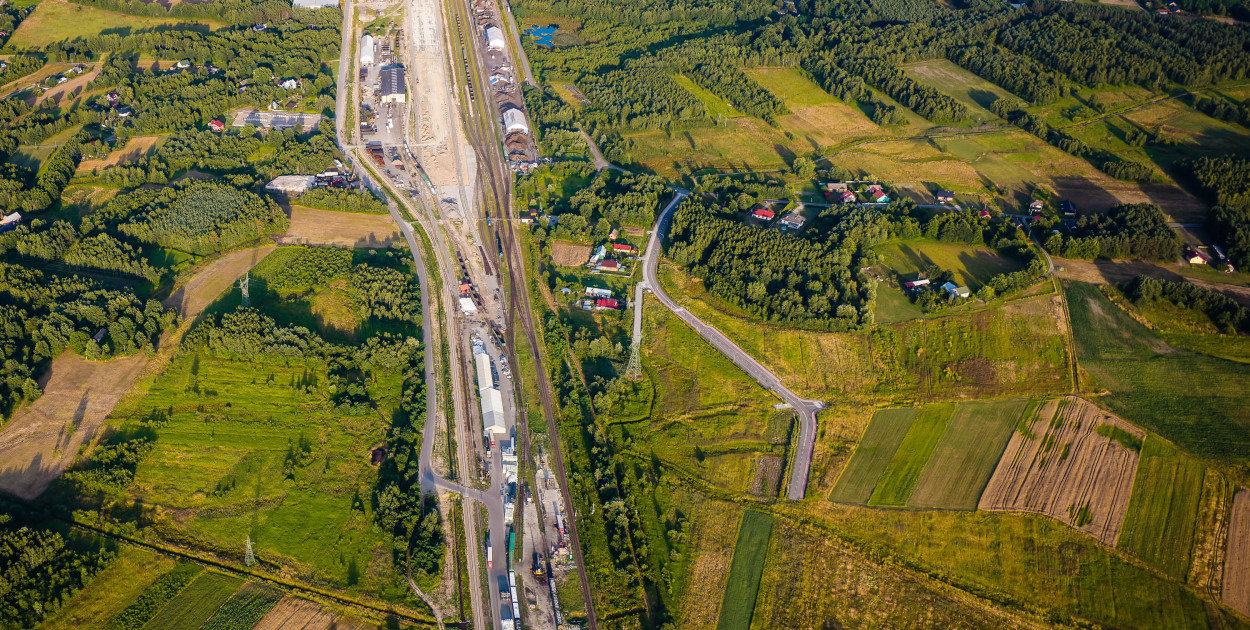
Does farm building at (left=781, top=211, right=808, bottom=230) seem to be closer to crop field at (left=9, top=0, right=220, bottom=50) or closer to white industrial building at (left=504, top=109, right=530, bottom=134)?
white industrial building at (left=504, top=109, right=530, bottom=134)

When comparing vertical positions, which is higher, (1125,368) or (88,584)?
(88,584)

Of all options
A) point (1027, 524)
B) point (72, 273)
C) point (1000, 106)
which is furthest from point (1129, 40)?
point (72, 273)

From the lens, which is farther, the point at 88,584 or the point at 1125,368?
the point at 1125,368

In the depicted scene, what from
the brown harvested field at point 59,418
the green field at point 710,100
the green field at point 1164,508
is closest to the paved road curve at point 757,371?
the green field at point 1164,508

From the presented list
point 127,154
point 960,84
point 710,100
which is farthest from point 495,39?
point 960,84

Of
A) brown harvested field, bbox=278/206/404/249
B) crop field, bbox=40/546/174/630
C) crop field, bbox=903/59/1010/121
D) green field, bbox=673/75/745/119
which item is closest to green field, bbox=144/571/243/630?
crop field, bbox=40/546/174/630

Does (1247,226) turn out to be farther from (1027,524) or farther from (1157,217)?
(1027,524)

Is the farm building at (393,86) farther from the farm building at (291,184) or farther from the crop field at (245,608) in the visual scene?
the crop field at (245,608)
